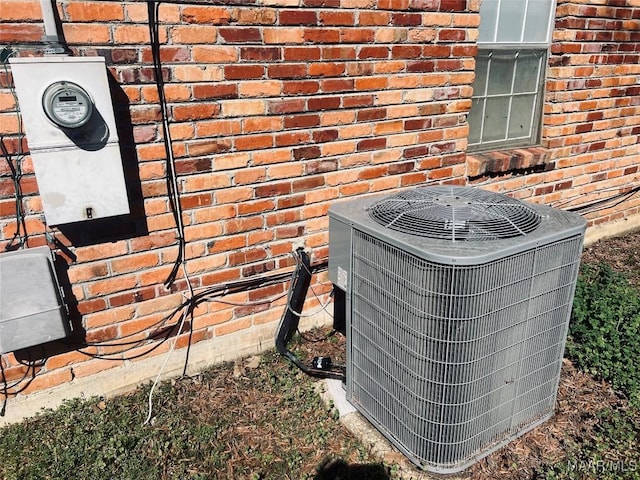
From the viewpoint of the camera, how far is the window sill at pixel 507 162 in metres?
3.73

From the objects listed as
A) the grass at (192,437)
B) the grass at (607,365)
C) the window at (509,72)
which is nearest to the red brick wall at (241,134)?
the grass at (192,437)

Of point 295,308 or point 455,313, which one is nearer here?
point 455,313

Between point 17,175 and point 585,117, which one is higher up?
point 17,175

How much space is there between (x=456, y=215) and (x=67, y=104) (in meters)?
1.75

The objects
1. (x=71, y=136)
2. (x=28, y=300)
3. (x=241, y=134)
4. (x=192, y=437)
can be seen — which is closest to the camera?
(x=71, y=136)

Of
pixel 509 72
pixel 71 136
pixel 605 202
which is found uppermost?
pixel 509 72

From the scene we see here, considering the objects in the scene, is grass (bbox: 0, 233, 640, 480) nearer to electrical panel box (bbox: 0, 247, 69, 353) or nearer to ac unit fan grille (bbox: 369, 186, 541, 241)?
electrical panel box (bbox: 0, 247, 69, 353)

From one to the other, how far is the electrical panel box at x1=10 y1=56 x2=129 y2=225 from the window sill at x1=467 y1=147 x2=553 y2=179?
8.18ft

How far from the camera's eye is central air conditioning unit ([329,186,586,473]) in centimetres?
207

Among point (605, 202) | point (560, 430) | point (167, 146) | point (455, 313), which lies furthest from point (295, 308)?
point (605, 202)

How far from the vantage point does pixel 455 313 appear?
204 cm

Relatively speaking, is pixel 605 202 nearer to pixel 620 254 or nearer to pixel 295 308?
pixel 620 254

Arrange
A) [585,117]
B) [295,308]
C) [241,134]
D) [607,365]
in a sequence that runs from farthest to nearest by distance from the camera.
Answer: [585,117] → [295,308] → [607,365] → [241,134]

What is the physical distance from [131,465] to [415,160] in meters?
2.46
